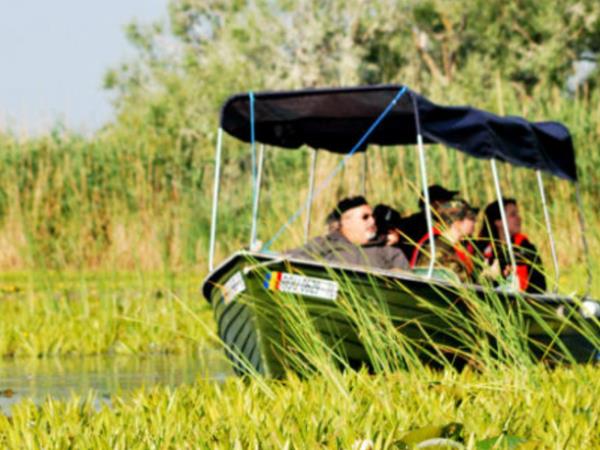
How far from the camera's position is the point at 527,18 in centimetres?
4219

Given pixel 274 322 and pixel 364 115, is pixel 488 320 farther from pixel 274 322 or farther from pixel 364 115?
pixel 364 115

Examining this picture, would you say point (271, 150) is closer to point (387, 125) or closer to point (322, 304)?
point (387, 125)

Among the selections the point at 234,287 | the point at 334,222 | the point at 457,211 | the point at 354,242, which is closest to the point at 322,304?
the point at 234,287

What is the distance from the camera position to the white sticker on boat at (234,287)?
986cm

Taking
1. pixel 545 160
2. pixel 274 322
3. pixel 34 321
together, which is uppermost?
pixel 545 160

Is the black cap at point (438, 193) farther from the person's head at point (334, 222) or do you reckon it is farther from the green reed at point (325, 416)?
the green reed at point (325, 416)

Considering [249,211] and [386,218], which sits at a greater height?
[386,218]

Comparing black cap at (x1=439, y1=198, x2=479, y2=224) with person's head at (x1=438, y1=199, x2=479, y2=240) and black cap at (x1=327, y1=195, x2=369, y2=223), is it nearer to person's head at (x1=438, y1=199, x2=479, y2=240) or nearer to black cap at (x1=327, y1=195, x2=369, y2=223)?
person's head at (x1=438, y1=199, x2=479, y2=240)

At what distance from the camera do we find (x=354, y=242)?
10414mm

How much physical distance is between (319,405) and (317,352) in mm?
346

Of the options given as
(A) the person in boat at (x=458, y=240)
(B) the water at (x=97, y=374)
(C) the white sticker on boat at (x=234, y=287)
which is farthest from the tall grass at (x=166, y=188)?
(C) the white sticker on boat at (x=234, y=287)

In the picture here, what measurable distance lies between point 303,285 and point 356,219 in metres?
0.99

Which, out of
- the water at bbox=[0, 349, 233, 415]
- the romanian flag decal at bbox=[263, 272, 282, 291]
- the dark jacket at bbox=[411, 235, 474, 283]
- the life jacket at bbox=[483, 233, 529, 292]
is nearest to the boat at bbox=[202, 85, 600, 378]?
the romanian flag decal at bbox=[263, 272, 282, 291]

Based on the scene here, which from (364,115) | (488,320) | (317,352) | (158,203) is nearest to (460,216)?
(364,115)
